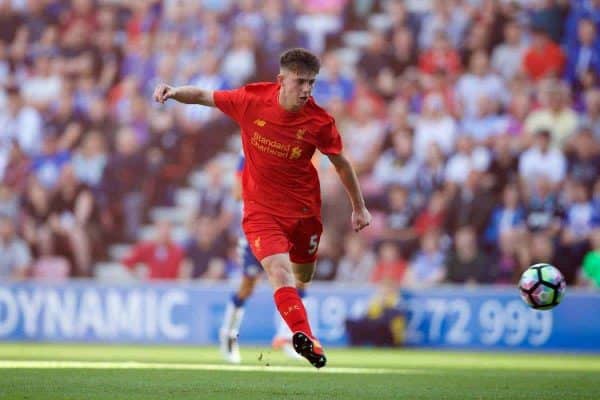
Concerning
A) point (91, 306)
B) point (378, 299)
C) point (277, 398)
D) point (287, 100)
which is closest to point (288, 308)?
point (277, 398)

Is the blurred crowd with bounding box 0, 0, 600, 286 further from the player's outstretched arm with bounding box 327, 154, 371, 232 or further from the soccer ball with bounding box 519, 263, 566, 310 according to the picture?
the player's outstretched arm with bounding box 327, 154, 371, 232

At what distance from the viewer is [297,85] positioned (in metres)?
9.92

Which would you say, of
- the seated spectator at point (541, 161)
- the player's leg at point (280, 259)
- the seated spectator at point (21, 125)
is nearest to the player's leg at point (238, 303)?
the player's leg at point (280, 259)

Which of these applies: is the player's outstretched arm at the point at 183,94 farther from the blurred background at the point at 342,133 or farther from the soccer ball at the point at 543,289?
the blurred background at the point at 342,133

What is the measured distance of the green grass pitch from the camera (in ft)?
30.7

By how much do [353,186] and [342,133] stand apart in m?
10.1

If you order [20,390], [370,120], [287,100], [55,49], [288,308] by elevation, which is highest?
[55,49]

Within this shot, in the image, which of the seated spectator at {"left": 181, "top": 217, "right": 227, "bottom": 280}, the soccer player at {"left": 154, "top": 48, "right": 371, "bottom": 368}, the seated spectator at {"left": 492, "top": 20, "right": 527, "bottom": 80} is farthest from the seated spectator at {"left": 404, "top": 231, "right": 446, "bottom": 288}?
the soccer player at {"left": 154, "top": 48, "right": 371, "bottom": 368}

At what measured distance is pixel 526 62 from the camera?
20.5 m

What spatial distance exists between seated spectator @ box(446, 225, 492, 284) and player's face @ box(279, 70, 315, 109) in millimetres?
8664

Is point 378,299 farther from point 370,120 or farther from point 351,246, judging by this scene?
point 370,120

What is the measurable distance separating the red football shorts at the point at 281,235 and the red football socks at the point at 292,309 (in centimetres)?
40

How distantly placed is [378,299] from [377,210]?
1.74 metres

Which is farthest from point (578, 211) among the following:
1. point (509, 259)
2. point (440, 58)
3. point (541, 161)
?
point (440, 58)
